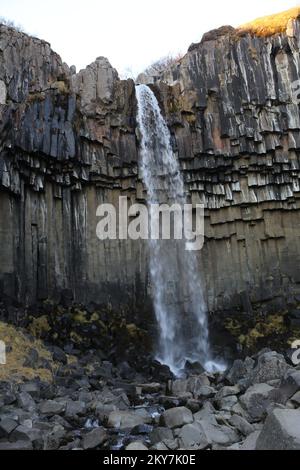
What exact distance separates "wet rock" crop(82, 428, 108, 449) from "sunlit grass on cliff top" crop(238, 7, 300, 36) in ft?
62.0

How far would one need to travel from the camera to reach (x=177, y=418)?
323 inches

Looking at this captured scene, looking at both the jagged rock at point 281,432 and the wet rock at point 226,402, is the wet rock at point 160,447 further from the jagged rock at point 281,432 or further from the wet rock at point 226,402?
the wet rock at point 226,402

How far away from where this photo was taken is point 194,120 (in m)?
19.7

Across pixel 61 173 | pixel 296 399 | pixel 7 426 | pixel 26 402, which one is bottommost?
pixel 26 402

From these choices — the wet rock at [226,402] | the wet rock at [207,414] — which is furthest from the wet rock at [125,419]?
the wet rock at [226,402]

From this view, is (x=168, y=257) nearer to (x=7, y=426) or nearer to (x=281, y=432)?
Result: (x=7, y=426)

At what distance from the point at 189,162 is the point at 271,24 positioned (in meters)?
8.13

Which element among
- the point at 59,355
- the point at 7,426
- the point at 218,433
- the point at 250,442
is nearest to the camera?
the point at 250,442

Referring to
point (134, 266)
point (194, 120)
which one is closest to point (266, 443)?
point (134, 266)

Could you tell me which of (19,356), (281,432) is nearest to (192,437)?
(281,432)

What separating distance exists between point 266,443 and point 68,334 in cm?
1094

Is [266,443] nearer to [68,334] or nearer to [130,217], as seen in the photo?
[68,334]

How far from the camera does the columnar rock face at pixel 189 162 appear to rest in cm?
1705

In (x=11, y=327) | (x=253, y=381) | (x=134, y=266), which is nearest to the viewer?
(x=253, y=381)
